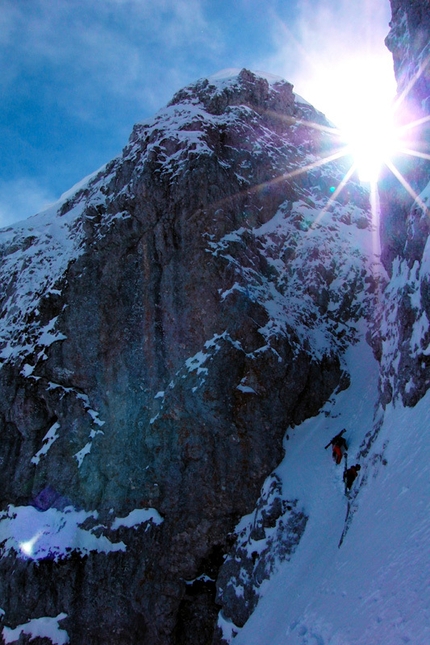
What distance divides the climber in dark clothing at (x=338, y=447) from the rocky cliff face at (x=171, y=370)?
262 centimetres

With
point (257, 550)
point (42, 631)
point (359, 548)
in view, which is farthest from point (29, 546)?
point (359, 548)

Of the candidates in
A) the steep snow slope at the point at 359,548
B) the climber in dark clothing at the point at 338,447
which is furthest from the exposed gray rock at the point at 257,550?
the climber in dark clothing at the point at 338,447

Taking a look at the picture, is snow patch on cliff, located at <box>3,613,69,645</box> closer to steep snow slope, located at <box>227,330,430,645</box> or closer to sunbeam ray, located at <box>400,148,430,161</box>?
steep snow slope, located at <box>227,330,430,645</box>

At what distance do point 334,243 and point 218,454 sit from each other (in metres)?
13.5

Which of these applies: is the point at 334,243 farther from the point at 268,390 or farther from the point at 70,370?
the point at 70,370

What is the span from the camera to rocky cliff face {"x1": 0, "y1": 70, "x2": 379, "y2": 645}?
19031mm

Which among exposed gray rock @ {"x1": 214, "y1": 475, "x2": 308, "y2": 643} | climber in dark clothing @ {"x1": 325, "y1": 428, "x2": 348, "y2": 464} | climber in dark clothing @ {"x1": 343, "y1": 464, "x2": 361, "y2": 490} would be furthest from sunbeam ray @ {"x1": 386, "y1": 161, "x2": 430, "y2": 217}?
exposed gray rock @ {"x1": 214, "y1": 475, "x2": 308, "y2": 643}

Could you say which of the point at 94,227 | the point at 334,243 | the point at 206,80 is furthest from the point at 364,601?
the point at 206,80

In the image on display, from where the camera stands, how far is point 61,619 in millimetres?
19109

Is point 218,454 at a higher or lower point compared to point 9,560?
lower

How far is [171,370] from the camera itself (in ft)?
71.9

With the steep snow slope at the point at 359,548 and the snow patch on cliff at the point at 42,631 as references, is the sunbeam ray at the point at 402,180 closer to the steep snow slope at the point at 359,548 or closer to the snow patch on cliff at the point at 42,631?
the steep snow slope at the point at 359,548

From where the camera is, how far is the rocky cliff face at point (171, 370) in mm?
19031

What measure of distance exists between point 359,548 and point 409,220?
1018 centimetres
